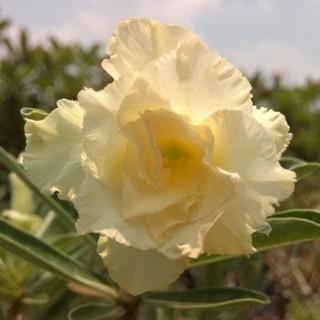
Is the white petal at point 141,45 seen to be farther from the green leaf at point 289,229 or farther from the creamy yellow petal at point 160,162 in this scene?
the green leaf at point 289,229

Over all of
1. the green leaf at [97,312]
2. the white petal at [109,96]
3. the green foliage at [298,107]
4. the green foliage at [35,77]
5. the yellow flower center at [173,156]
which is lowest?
the green foliage at [298,107]

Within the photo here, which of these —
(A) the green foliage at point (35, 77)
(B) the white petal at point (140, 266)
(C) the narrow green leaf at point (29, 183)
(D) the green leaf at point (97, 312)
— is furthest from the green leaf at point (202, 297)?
(A) the green foliage at point (35, 77)

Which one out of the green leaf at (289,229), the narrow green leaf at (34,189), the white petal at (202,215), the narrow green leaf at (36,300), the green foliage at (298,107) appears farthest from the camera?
the green foliage at (298,107)

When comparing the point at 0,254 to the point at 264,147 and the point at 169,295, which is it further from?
the point at 264,147

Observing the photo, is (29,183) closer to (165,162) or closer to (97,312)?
(97,312)

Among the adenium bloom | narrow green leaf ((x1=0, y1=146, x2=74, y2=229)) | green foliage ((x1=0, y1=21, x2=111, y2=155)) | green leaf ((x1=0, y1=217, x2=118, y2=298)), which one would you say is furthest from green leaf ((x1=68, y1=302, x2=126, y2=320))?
green foliage ((x1=0, y1=21, x2=111, y2=155))

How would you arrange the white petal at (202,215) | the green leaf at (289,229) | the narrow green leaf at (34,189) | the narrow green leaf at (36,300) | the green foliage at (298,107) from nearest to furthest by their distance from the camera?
1. the white petal at (202,215)
2. the green leaf at (289,229)
3. the narrow green leaf at (34,189)
4. the narrow green leaf at (36,300)
5. the green foliage at (298,107)

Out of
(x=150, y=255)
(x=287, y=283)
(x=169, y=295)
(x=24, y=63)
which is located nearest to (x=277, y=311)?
(x=287, y=283)
